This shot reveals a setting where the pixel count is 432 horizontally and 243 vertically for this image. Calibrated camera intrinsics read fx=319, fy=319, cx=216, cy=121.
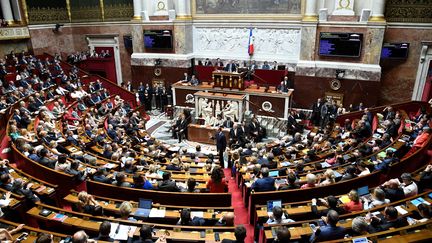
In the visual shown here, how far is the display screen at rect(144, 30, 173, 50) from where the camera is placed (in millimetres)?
18781

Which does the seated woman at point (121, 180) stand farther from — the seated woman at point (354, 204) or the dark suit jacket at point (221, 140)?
the dark suit jacket at point (221, 140)

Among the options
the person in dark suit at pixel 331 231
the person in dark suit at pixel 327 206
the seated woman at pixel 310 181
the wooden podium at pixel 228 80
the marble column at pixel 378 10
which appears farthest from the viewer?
the wooden podium at pixel 228 80

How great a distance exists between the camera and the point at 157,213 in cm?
583

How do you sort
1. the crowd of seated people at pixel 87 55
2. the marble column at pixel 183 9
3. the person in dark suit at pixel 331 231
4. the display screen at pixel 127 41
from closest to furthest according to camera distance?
the person in dark suit at pixel 331 231
the marble column at pixel 183 9
the display screen at pixel 127 41
the crowd of seated people at pixel 87 55

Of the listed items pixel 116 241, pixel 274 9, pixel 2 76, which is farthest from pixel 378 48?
pixel 2 76

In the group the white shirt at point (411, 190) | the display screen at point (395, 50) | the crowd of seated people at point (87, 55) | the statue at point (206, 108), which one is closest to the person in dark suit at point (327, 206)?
the white shirt at point (411, 190)

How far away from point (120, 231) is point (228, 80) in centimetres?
1163

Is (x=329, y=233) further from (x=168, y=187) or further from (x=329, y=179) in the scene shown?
(x=168, y=187)

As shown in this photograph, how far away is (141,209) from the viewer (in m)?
5.92

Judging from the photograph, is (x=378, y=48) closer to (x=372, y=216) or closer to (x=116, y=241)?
(x=372, y=216)

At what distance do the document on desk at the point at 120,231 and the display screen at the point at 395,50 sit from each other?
14.6m

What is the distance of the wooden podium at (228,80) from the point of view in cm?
1558

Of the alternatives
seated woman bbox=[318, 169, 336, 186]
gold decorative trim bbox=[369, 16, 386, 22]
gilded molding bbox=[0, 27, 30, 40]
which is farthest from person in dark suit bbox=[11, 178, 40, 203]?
gilded molding bbox=[0, 27, 30, 40]

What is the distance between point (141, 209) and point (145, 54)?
15.2 m
